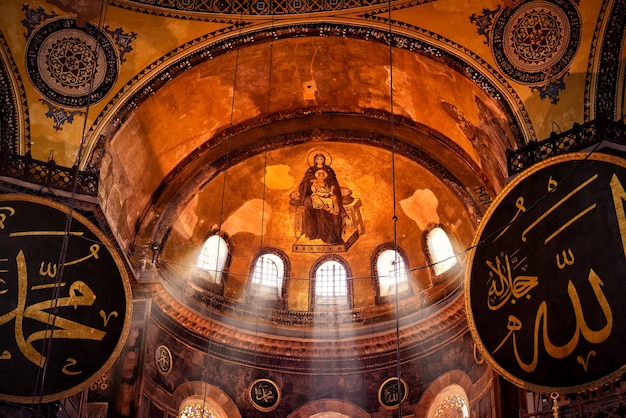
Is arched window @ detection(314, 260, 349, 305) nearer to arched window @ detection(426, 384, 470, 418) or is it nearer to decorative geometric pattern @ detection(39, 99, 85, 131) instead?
arched window @ detection(426, 384, 470, 418)

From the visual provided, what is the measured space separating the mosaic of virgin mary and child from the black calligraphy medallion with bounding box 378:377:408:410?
2.88 m

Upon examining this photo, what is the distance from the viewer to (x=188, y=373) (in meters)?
16.1

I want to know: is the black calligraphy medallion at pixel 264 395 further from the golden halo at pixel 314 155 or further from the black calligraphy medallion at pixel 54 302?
the black calligraphy medallion at pixel 54 302

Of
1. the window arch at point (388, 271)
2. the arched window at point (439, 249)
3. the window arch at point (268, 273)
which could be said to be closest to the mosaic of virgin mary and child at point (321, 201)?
the window arch at point (268, 273)

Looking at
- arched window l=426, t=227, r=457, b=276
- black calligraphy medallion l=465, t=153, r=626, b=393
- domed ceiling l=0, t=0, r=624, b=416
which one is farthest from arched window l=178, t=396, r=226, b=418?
black calligraphy medallion l=465, t=153, r=626, b=393

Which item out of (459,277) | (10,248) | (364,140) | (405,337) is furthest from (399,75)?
(10,248)

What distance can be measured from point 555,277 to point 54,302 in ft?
20.8

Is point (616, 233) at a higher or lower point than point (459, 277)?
lower

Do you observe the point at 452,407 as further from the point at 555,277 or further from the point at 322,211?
the point at 555,277

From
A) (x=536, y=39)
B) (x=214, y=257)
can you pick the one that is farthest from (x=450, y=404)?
(x=536, y=39)

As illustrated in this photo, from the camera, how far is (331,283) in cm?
1784

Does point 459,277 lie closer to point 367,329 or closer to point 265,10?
point 367,329

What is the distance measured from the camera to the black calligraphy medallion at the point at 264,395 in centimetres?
1658

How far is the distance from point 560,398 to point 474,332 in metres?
1.31
